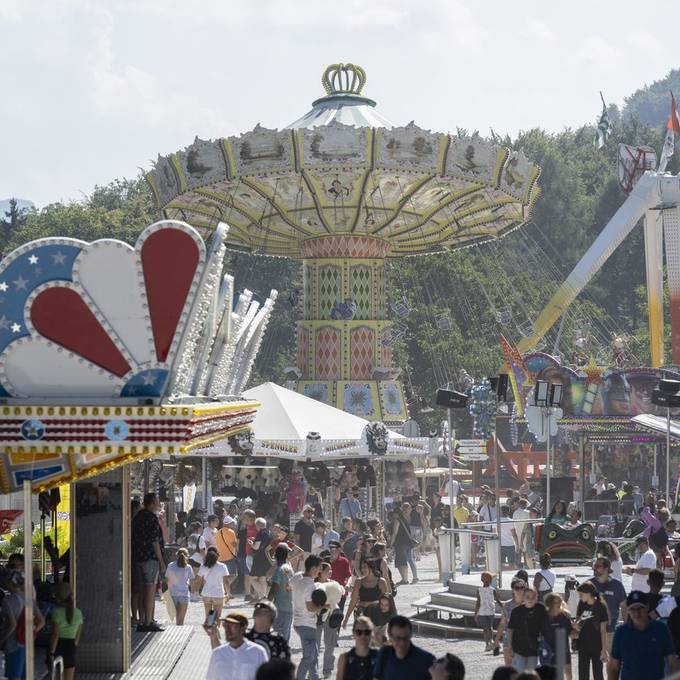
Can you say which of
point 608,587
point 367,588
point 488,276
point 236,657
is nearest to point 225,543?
point 367,588

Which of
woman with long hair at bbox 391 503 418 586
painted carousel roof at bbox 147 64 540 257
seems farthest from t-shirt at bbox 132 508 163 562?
painted carousel roof at bbox 147 64 540 257

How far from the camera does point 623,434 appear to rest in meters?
41.0

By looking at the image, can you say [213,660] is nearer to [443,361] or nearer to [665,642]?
[665,642]

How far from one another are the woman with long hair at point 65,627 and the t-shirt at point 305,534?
1048 cm

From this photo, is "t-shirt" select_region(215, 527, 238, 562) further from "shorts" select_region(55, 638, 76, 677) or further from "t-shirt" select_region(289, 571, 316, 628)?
"shorts" select_region(55, 638, 76, 677)

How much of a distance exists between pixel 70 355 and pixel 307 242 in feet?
96.7

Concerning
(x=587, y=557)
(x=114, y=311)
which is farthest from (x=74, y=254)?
(x=587, y=557)

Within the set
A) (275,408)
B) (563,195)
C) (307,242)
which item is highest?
(563,195)

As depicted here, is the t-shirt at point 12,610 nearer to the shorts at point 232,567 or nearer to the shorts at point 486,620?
the shorts at point 486,620

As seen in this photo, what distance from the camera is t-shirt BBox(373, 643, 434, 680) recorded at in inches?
403

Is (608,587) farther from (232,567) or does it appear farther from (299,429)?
(299,429)

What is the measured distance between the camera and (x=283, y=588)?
16.5m

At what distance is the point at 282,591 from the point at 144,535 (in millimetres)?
1863

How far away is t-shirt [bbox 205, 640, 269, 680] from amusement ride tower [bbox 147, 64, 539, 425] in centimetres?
2556
